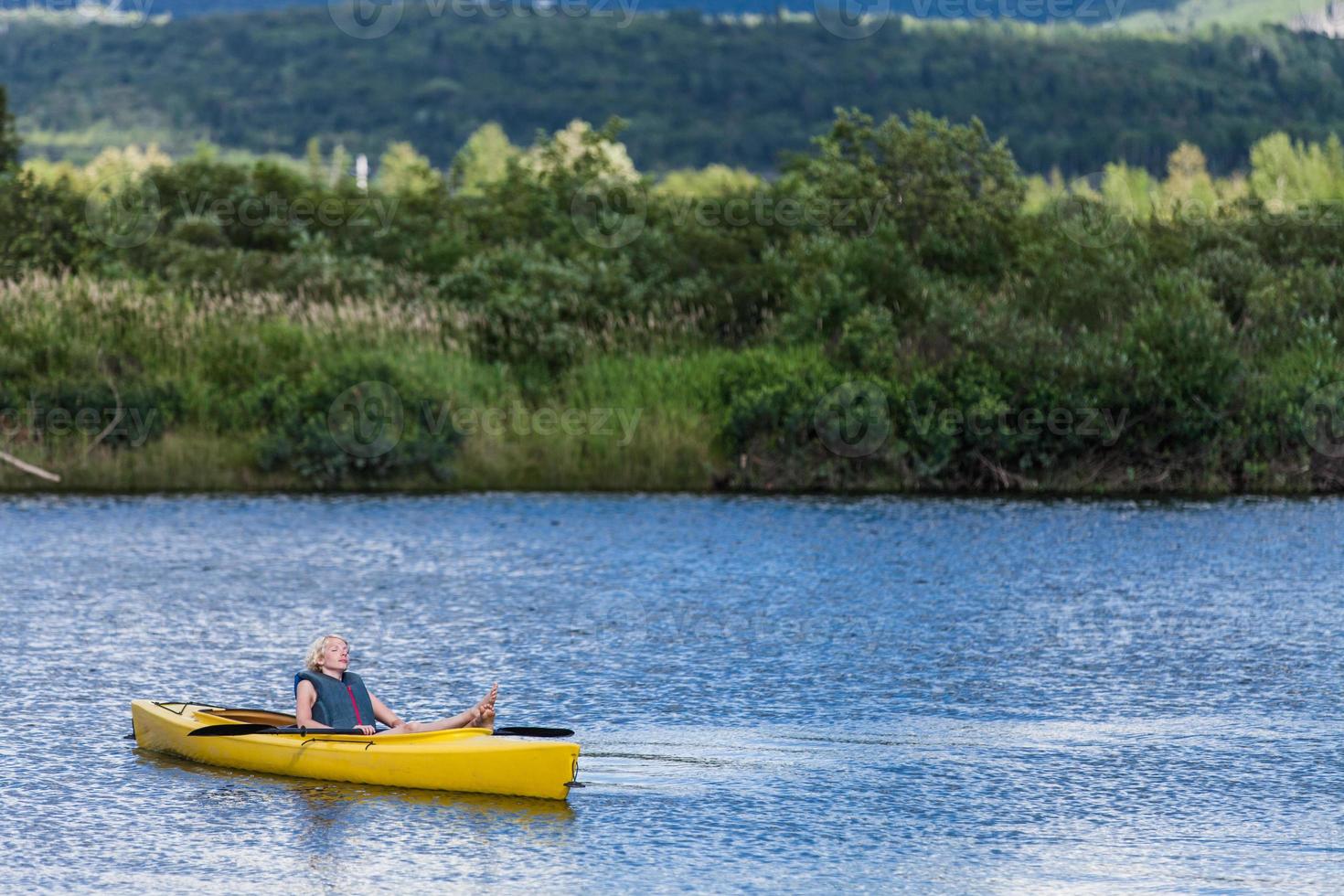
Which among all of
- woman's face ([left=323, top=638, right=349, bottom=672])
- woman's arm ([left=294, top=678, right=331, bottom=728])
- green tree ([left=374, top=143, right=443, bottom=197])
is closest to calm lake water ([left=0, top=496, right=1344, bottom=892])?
woman's arm ([left=294, top=678, right=331, bottom=728])

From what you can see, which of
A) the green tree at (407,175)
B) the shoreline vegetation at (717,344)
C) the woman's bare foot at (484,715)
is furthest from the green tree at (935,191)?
the woman's bare foot at (484,715)

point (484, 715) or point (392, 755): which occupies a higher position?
point (484, 715)

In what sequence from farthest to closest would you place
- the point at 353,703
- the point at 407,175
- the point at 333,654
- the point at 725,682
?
the point at 407,175
the point at 725,682
the point at 353,703
the point at 333,654

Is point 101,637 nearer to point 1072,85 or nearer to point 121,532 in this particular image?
point 121,532

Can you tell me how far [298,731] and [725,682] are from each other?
15.1ft

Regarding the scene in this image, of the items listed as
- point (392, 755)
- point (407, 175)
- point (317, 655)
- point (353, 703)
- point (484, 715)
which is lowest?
point (392, 755)

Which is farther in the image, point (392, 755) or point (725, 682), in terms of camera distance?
point (725, 682)

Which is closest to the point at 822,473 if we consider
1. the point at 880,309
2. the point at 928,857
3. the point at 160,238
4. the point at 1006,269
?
the point at 880,309

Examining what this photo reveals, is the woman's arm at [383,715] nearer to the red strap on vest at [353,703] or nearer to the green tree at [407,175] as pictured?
the red strap on vest at [353,703]

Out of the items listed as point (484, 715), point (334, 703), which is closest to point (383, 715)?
point (334, 703)

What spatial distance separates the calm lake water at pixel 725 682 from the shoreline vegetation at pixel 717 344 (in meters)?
1.55

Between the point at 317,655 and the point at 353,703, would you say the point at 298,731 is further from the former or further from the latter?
the point at 317,655

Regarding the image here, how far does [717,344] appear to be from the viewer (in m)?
35.4

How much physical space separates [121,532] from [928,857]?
1882 centimetres
